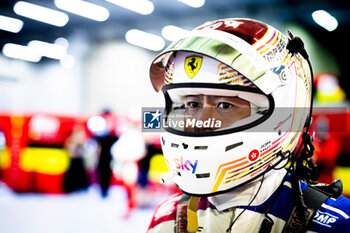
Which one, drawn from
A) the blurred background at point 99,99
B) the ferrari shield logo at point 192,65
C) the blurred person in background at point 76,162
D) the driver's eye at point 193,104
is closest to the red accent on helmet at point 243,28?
the ferrari shield logo at point 192,65

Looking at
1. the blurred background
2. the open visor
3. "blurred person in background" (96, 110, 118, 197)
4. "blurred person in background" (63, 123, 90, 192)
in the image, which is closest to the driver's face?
the open visor

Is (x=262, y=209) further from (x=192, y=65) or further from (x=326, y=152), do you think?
(x=326, y=152)

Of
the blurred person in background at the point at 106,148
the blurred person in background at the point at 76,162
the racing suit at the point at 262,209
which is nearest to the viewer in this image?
the racing suit at the point at 262,209

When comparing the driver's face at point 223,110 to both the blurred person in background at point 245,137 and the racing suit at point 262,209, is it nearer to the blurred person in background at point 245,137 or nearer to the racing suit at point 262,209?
the blurred person in background at point 245,137

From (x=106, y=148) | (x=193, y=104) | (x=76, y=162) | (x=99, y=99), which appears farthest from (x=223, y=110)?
(x=99, y=99)

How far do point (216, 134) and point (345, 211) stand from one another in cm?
39

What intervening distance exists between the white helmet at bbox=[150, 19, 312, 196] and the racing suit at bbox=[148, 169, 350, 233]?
53 mm

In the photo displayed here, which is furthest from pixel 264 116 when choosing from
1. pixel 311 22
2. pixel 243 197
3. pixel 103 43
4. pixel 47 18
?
pixel 103 43

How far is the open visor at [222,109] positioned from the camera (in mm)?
926

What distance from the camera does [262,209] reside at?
0.92 m

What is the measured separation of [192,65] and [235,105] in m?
0.17

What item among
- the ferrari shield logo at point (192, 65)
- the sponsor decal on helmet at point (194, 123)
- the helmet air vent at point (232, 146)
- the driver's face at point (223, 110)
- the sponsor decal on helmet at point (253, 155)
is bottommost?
the sponsor decal on helmet at point (253, 155)

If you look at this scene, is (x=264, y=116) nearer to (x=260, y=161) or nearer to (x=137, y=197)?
(x=260, y=161)

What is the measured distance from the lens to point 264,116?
931 millimetres
